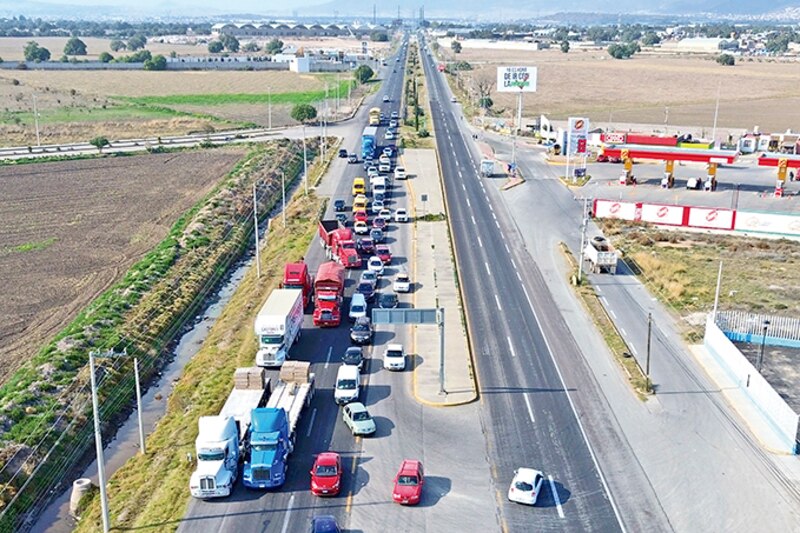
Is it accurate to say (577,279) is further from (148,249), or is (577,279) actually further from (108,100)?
(108,100)

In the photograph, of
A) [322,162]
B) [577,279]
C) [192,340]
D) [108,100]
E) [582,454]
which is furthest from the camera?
[108,100]

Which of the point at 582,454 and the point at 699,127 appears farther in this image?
the point at 699,127

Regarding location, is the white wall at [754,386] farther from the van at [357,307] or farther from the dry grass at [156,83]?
the dry grass at [156,83]

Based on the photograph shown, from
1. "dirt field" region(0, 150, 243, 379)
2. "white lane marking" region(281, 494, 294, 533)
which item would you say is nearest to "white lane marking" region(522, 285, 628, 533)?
"white lane marking" region(281, 494, 294, 533)

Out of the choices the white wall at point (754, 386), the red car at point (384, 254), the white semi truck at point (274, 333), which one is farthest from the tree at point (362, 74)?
the white wall at point (754, 386)

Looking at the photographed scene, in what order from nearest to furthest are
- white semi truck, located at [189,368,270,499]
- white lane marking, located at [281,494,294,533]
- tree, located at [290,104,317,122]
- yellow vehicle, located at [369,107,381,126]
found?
white lane marking, located at [281,494,294,533] → white semi truck, located at [189,368,270,499] → tree, located at [290,104,317,122] → yellow vehicle, located at [369,107,381,126]

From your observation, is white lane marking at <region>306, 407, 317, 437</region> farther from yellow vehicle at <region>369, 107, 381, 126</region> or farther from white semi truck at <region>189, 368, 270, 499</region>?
yellow vehicle at <region>369, 107, 381, 126</region>

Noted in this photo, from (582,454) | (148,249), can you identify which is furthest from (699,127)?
(582,454)
